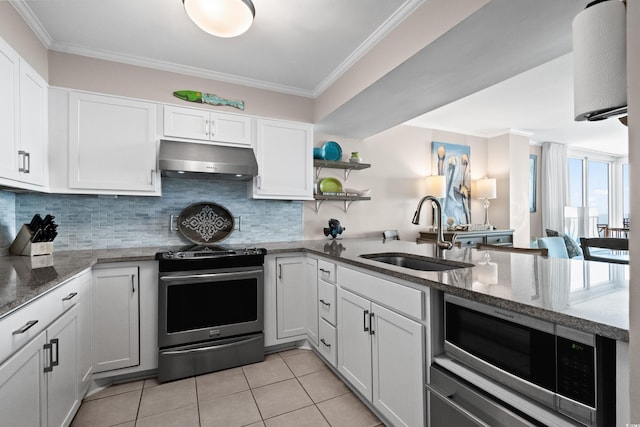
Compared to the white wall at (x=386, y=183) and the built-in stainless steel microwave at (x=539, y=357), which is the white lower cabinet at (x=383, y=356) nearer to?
the built-in stainless steel microwave at (x=539, y=357)

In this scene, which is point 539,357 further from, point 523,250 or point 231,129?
point 231,129

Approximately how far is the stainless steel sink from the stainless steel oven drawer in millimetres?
1170

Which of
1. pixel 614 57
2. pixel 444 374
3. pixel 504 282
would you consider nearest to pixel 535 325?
pixel 504 282

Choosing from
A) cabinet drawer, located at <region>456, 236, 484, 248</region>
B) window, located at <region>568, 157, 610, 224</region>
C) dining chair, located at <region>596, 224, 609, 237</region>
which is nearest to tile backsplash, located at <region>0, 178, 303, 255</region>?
cabinet drawer, located at <region>456, 236, 484, 248</region>

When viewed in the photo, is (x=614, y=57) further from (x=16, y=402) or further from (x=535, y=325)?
(x=16, y=402)

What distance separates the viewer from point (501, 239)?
4.12m

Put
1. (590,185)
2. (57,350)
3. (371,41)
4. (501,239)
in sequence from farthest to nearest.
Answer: (590,185)
(501,239)
(371,41)
(57,350)

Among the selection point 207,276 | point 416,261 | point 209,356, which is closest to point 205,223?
point 207,276

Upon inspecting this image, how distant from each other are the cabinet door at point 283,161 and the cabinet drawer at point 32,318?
1583 mm

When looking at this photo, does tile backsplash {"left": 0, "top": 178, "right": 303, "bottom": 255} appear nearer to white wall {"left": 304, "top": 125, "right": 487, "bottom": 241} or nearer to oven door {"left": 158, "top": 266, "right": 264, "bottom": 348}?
white wall {"left": 304, "top": 125, "right": 487, "bottom": 241}

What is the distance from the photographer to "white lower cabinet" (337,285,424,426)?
135 centimetres

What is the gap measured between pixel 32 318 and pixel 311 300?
1.74 meters

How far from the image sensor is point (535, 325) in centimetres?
92

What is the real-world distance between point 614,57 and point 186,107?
2681mm
